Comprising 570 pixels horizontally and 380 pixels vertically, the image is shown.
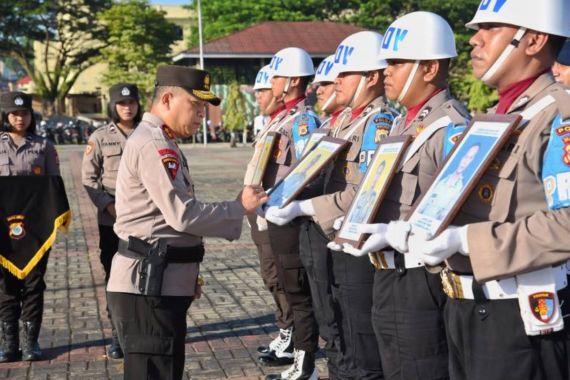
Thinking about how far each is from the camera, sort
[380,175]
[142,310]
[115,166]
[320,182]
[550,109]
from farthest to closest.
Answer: [115,166] < [320,182] < [142,310] < [380,175] < [550,109]

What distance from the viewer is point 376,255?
356 cm

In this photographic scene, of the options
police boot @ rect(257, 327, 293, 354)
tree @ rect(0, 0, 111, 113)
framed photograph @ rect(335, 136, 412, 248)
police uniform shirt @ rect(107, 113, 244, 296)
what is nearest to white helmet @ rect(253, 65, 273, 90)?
police boot @ rect(257, 327, 293, 354)

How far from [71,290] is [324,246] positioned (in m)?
4.40

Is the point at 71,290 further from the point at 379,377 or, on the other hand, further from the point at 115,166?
the point at 379,377

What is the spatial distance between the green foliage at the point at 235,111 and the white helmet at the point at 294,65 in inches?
1514

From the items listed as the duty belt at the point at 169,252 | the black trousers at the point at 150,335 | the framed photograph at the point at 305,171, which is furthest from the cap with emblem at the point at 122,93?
the black trousers at the point at 150,335

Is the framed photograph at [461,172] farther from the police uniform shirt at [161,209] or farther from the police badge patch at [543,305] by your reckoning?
the police uniform shirt at [161,209]

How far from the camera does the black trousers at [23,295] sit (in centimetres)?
606

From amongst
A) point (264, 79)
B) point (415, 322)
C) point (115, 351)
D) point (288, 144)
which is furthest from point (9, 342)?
point (415, 322)

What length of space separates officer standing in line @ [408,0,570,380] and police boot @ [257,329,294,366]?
3.04 m

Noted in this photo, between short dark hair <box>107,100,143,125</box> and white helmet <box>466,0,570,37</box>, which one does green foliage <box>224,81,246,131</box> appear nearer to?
short dark hair <box>107,100,143,125</box>

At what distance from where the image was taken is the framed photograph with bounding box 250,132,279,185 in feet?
17.7

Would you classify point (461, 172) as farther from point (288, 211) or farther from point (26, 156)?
point (26, 156)

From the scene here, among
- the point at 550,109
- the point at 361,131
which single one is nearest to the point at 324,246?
the point at 361,131
